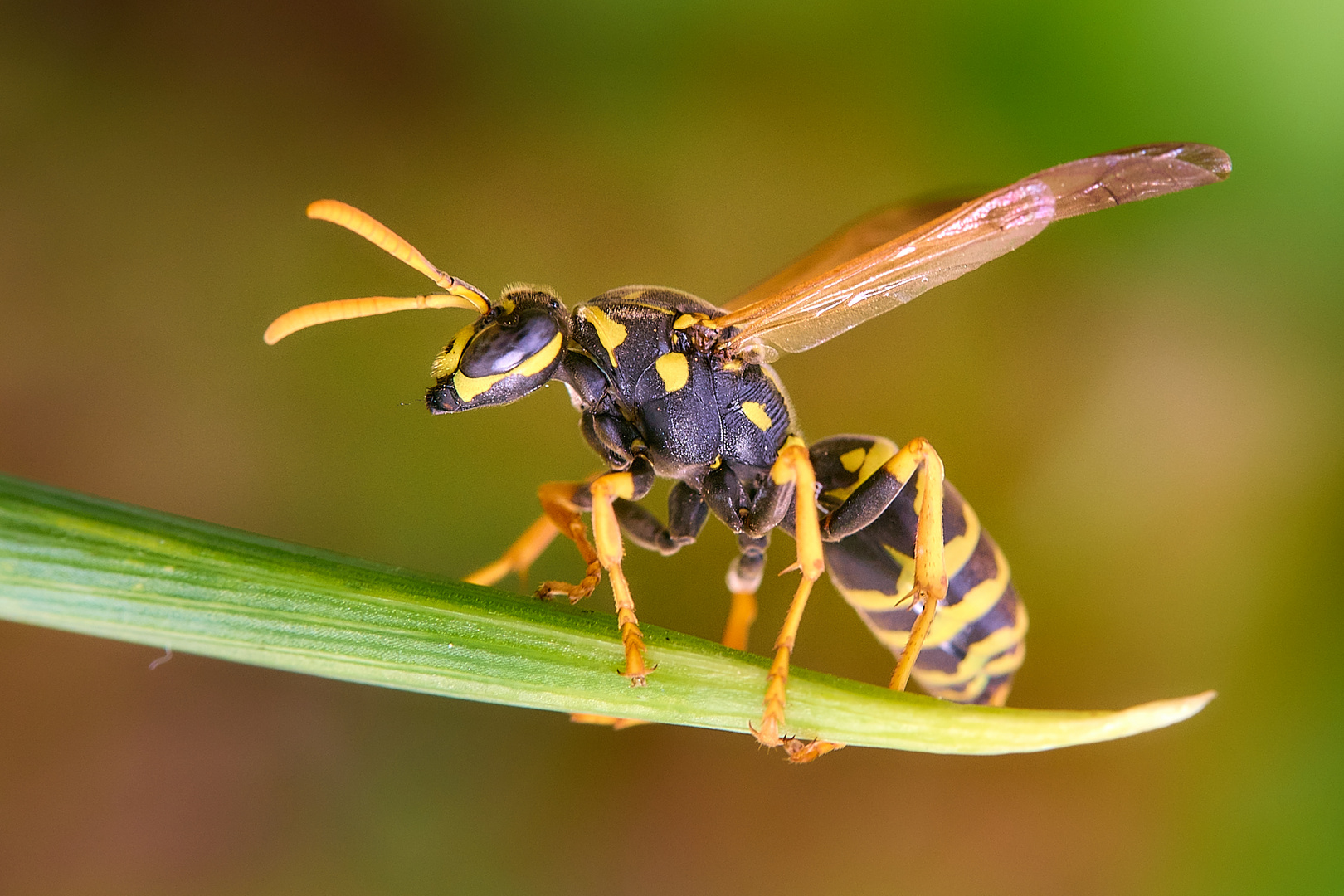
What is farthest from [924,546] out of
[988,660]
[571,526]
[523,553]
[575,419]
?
[575,419]

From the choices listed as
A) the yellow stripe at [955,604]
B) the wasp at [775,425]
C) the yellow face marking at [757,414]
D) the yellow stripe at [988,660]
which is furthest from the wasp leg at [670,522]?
the yellow stripe at [988,660]

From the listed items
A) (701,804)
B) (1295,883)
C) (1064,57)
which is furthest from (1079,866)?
(1064,57)

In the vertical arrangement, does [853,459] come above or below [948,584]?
above

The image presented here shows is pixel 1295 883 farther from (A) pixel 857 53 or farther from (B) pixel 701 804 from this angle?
(A) pixel 857 53

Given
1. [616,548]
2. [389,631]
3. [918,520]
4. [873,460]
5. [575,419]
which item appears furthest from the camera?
[575,419]

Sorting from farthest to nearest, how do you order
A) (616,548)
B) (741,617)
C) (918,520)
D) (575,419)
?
(575,419) → (741,617) → (918,520) → (616,548)

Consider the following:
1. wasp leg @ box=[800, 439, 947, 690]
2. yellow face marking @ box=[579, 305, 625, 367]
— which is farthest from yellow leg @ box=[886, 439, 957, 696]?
yellow face marking @ box=[579, 305, 625, 367]

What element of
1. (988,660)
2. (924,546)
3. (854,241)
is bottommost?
(988,660)

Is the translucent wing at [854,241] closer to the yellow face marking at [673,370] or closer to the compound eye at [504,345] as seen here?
the yellow face marking at [673,370]

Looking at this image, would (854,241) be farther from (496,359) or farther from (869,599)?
(496,359)
